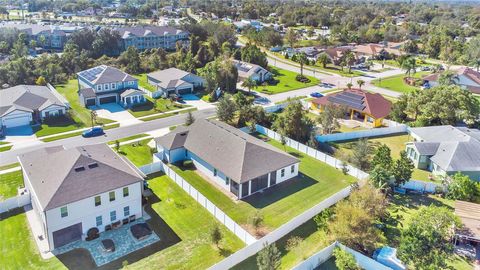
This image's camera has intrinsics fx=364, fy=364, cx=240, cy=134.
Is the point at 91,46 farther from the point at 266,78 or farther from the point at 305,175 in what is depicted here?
the point at 305,175

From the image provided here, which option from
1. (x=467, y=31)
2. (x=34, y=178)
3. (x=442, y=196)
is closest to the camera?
(x=34, y=178)

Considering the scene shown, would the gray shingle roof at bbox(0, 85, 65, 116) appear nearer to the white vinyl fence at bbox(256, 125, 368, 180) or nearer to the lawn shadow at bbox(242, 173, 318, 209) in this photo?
the white vinyl fence at bbox(256, 125, 368, 180)

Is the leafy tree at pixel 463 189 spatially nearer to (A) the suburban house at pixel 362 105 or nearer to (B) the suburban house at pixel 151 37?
(A) the suburban house at pixel 362 105

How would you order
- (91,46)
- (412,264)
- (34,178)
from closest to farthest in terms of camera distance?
(412,264) < (34,178) < (91,46)

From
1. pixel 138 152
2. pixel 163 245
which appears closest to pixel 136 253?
pixel 163 245

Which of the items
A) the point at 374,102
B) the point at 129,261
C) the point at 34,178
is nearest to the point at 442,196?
the point at 374,102

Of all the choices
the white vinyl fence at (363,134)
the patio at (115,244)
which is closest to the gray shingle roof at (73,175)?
the patio at (115,244)
